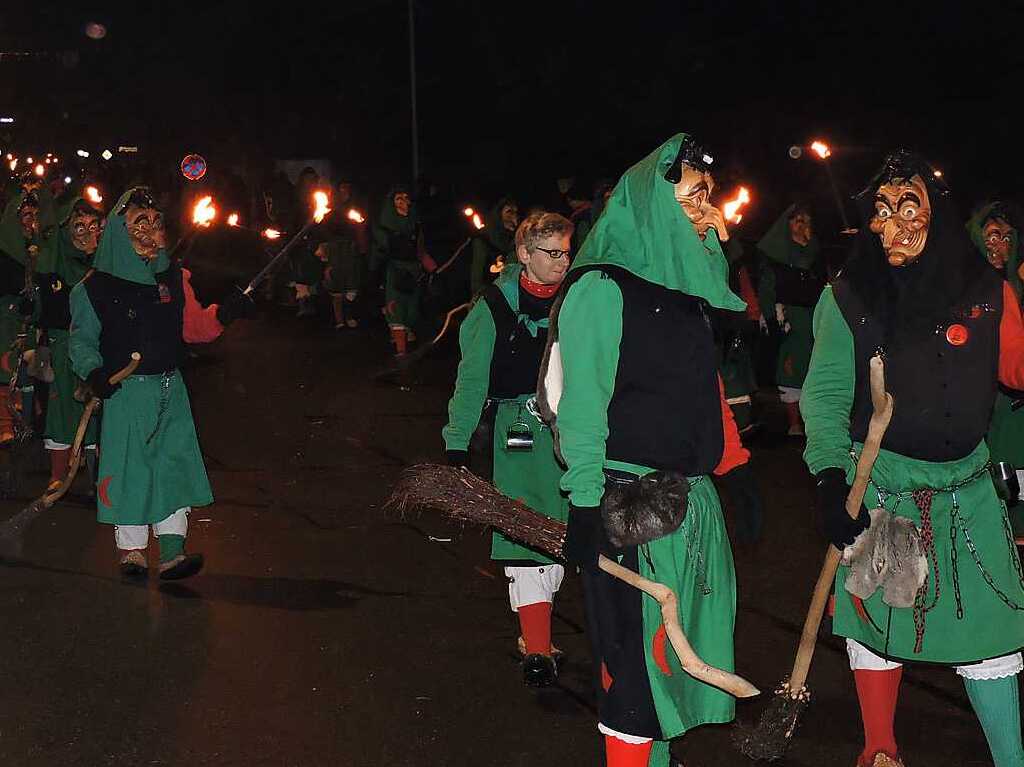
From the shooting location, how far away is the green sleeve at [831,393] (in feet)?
14.6

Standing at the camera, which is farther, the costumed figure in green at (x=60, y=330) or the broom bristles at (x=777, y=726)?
the costumed figure in green at (x=60, y=330)

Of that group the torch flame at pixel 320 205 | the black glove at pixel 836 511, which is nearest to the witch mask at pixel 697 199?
the black glove at pixel 836 511

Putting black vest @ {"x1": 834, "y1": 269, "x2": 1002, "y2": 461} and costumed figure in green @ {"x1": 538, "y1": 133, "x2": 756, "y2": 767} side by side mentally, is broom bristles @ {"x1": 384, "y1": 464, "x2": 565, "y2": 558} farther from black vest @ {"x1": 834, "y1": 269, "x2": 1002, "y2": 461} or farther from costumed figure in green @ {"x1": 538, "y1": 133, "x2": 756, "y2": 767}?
black vest @ {"x1": 834, "y1": 269, "x2": 1002, "y2": 461}

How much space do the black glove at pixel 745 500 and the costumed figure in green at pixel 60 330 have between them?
6174 mm

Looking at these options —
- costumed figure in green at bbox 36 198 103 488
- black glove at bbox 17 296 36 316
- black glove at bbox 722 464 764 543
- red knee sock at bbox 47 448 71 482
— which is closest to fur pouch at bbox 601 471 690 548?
black glove at bbox 722 464 764 543

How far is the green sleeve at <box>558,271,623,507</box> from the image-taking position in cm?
390

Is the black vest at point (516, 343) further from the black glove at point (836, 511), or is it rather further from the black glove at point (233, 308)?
the black glove at point (233, 308)

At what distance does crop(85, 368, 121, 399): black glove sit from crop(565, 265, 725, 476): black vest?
384cm

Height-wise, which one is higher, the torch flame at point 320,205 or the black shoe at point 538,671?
the torch flame at point 320,205

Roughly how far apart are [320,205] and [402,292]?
10879 mm

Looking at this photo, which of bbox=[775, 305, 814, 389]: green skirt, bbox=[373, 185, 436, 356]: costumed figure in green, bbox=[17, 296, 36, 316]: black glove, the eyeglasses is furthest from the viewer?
bbox=[373, 185, 436, 356]: costumed figure in green

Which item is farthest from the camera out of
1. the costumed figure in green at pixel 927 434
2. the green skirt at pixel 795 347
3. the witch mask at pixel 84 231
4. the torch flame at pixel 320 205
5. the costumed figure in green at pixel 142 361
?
the green skirt at pixel 795 347

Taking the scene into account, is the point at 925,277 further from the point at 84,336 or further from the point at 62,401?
the point at 62,401

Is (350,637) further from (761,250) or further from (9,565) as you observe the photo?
(761,250)
